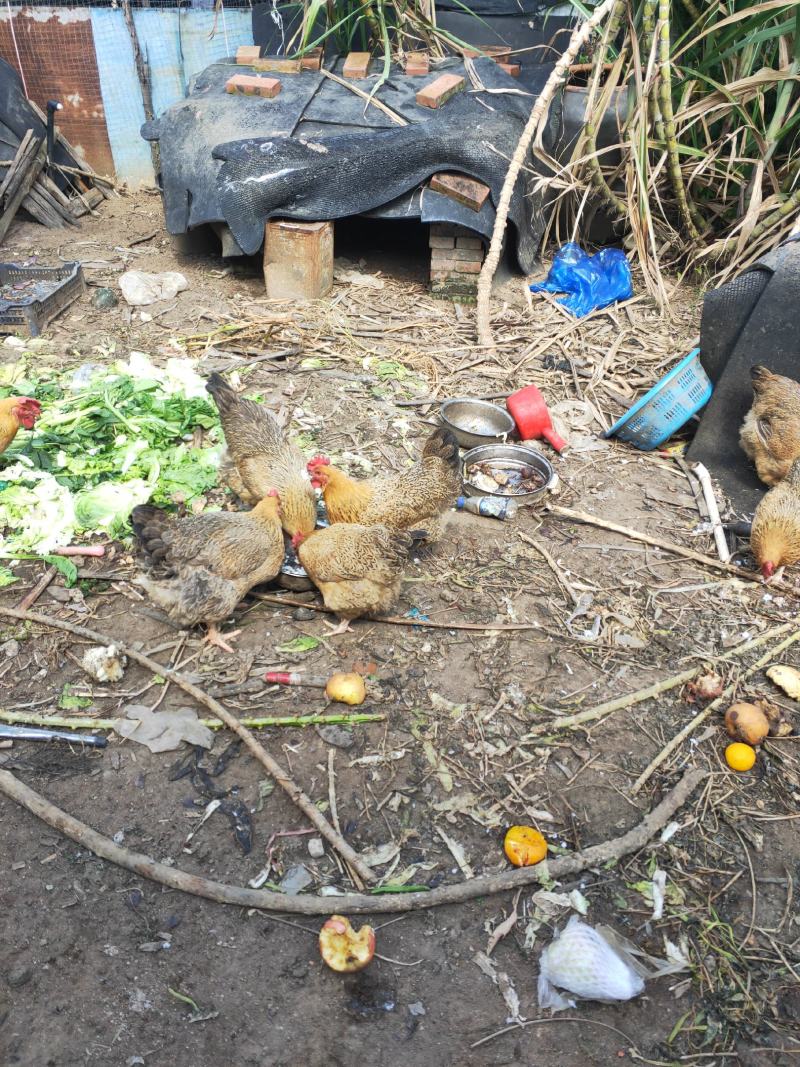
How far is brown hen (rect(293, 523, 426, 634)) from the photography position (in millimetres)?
3936

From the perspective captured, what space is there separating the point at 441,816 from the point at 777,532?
2.87 meters

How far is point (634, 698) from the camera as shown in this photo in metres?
3.80

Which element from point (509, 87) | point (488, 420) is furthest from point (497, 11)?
point (488, 420)

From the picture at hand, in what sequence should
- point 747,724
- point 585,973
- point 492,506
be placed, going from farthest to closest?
1. point 492,506
2. point 747,724
3. point 585,973

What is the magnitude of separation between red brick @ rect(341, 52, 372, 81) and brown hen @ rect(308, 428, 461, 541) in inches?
242

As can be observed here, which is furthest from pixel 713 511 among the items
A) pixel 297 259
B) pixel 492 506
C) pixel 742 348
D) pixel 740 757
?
pixel 297 259

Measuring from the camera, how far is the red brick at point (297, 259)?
7.40 metres

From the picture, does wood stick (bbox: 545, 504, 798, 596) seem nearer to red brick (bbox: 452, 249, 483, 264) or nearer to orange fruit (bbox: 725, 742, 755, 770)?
orange fruit (bbox: 725, 742, 755, 770)

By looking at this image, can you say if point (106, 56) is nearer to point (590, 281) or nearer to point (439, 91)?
point (439, 91)

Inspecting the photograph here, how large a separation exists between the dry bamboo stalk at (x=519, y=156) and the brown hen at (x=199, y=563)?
158 inches

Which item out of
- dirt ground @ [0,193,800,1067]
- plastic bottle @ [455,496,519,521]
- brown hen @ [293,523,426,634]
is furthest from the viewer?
plastic bottle @ [455,496,519,521]

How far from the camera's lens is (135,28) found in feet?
32.6

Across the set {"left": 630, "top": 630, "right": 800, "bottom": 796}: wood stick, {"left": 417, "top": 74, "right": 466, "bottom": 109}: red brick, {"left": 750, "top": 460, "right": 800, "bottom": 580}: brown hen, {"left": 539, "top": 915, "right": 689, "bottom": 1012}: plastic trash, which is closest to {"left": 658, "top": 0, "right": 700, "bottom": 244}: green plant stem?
{"left": 417, "top": 74, "right": 466, "bottom": 109}: red brick

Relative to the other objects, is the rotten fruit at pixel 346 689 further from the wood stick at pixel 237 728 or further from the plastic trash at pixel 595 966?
the plastic trash at pixel 595 966
